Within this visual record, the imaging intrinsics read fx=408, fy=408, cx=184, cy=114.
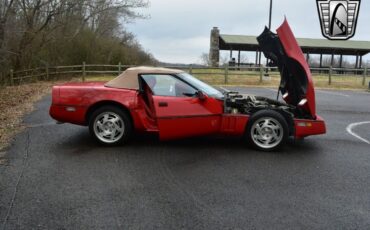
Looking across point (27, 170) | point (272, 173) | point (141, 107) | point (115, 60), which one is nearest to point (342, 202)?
point (272, 173)

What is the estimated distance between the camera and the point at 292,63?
669cm

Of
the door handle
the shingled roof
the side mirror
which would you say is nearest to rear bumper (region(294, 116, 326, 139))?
the side mirror

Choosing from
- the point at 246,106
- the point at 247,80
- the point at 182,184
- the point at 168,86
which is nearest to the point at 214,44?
the point at 247,80

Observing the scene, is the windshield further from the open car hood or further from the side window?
the open car hood

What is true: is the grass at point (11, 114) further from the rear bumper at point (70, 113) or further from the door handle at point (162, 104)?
the door handle at point (162, 104)

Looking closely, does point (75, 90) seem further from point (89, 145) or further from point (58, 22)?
point (58, 22)

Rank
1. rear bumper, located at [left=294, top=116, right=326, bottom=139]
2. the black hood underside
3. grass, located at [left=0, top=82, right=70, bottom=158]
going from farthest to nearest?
grass, located at [left=0, top=82, right=70, bottom=158], the black hood underside, rear bumper, located at [left=294, top=116, right=326, bottom=139]

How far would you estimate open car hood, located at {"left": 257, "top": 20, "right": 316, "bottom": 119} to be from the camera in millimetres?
6613

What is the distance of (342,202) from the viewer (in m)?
4.49

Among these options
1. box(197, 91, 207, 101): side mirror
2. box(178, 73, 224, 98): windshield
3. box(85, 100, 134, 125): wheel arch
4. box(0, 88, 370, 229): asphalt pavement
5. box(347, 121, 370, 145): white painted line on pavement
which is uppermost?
box(178, 73, 224, 98): windshield

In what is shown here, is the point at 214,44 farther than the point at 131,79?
Yes

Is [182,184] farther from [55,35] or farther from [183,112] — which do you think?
[55,35]

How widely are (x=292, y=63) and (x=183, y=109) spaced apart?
1.96 metres

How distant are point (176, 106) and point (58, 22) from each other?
22.8m
